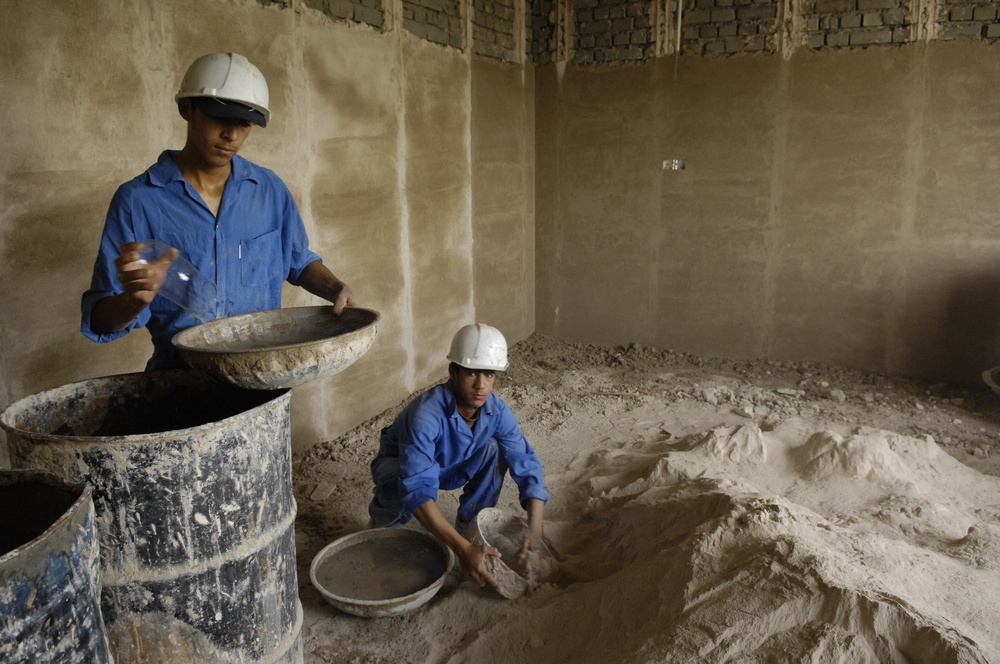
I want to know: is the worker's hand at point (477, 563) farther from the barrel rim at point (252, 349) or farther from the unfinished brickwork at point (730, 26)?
the unfinished brickwork at point (730, 26)

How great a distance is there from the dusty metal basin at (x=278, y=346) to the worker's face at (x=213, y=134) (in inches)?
19.1

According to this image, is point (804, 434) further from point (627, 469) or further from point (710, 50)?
point (710, 50)

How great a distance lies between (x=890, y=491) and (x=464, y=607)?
2031 mm

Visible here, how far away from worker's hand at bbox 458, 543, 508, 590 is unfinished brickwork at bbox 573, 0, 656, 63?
4.62 metres

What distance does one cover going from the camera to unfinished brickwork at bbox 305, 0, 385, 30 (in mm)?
3974

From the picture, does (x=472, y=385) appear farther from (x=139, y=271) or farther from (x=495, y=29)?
(x=495, y=29)

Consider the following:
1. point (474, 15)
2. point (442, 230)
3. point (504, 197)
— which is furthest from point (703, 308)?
point (474, 15)

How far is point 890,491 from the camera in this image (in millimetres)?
3391

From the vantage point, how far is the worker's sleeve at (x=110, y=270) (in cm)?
212

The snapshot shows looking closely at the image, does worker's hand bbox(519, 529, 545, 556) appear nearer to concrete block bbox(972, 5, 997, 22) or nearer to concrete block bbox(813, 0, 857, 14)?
concrete block bbox(813, 0, 857, 14)

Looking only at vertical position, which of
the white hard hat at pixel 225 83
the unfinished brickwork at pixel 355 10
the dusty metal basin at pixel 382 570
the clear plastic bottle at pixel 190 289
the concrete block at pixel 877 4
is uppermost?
the concrete block at pixel 877 4

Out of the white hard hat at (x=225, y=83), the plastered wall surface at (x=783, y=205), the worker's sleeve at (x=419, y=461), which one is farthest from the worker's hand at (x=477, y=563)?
the plastered wall surface at (x=783, y=205)

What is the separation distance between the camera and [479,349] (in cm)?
292

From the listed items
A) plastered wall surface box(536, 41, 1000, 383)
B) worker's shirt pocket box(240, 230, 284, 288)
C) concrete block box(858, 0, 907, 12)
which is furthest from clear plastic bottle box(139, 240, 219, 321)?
concrete block box(858, 0, 907, 12)
